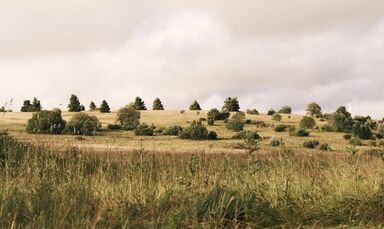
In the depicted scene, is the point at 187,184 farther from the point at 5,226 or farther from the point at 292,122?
the point at 292,122

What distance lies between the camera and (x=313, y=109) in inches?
3036

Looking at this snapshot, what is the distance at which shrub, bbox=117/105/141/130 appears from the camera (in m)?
57.0

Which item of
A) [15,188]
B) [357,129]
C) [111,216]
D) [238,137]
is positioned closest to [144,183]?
[111,216]

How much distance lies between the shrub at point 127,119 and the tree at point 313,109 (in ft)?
99.9

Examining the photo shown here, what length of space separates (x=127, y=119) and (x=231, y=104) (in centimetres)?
2685

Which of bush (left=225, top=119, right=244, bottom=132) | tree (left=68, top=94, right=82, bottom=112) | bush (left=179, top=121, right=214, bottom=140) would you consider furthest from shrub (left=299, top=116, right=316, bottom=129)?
tree (left=68, top=94, right=82, bottom=112)

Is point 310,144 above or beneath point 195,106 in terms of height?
beneath

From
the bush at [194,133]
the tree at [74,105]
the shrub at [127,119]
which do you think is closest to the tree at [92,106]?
the tree at [74,105]

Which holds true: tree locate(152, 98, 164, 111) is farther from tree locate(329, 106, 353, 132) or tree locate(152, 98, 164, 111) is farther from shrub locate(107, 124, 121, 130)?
tree locate(329, 106, 353, 132)

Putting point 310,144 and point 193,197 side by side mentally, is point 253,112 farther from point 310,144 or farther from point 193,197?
point 193,197

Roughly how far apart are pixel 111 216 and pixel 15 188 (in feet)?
3.83

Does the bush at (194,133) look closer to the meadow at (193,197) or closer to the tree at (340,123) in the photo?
the tree at (340,123)

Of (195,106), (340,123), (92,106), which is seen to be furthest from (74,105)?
(340,123)

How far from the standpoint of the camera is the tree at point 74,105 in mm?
77688
